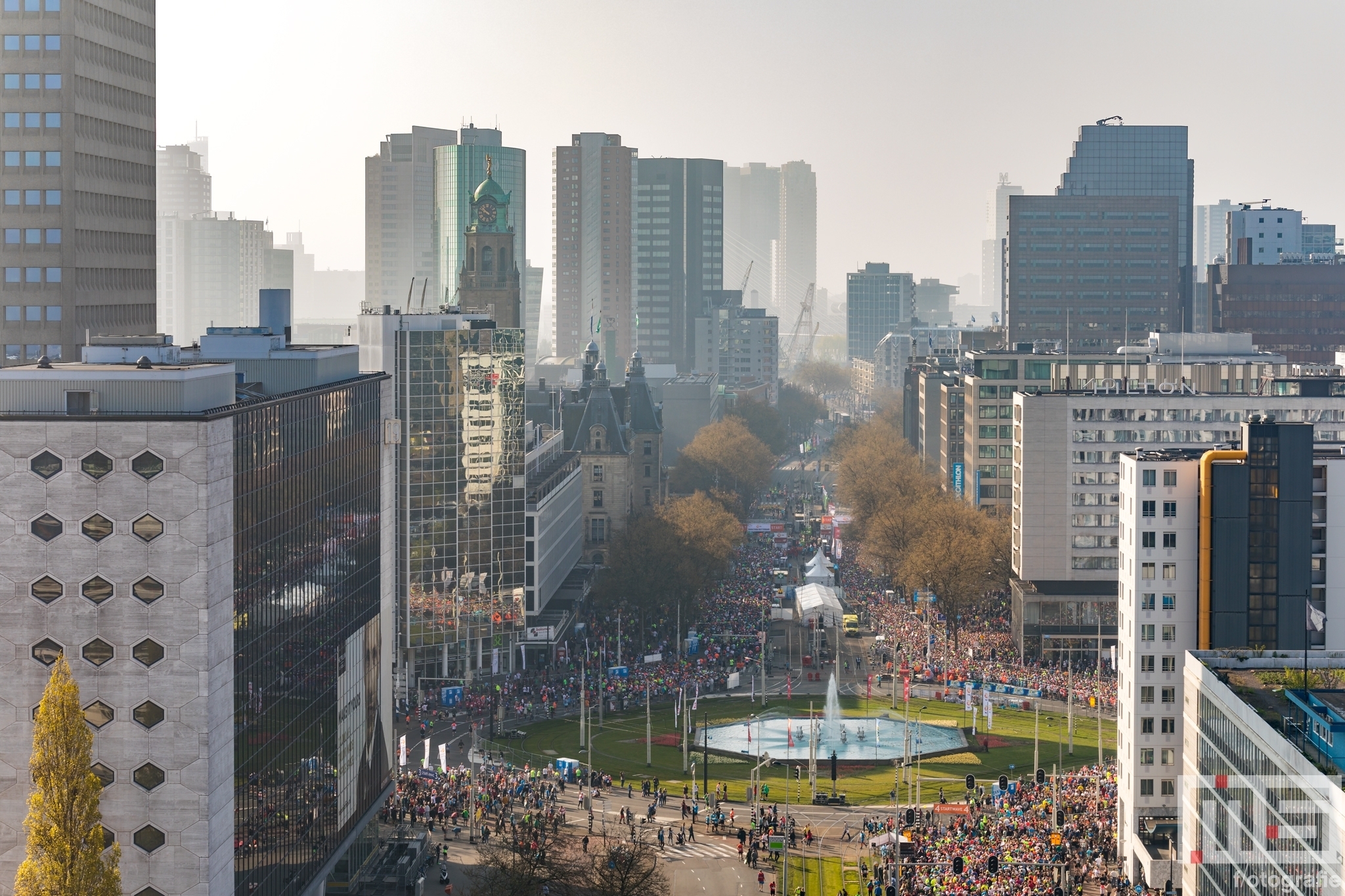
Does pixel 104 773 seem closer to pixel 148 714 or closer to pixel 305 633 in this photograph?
pixel 148 714

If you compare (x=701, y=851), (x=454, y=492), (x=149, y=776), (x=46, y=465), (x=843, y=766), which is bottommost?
(x=701, y=851)

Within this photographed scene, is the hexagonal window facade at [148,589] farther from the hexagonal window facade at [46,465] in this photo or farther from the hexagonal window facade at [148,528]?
the hexagonal window facade at [46,465]

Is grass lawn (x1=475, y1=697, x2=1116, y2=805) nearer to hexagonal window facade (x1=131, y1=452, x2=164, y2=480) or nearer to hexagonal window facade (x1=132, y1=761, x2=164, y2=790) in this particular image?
hexagonal window facade (x1=132, y1=761, x2=164, y2=790)

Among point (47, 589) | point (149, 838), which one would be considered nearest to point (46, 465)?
point (47, 589)

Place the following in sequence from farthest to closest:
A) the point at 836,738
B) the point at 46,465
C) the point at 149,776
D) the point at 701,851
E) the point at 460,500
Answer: the point at 460,500
the point at 836,738
the point at 701,851
the point at 149,776
the point at 46,465

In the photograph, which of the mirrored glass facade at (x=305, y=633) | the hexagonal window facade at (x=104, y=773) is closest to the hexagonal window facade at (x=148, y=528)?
the mirrored glass facade at (x=305, y=633)

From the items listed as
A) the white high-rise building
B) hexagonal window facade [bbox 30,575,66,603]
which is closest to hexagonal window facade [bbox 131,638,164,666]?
hexagonal window facade [bbox 30,575,66,603]

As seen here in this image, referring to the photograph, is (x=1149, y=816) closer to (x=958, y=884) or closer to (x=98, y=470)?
(x=958, y=884)
